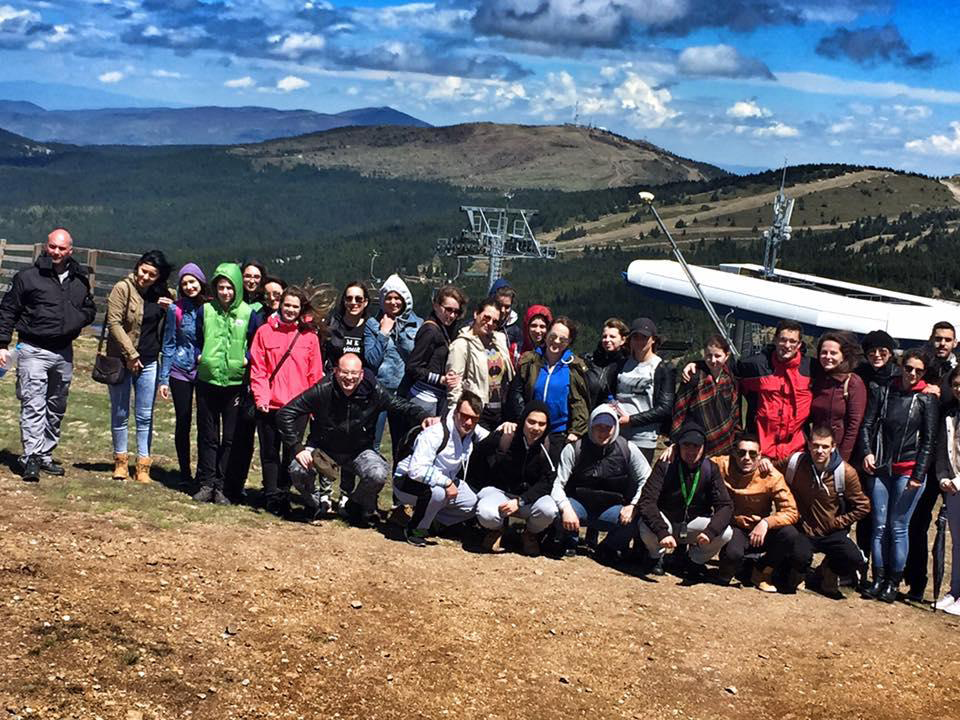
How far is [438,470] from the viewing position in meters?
Result: 9.42

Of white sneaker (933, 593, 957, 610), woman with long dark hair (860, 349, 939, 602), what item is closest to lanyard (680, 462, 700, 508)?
woman with long dark hair (860, 349, 939, 602)

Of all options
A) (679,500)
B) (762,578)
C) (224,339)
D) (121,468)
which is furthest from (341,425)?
(762,578)

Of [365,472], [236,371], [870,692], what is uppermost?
[236,371]

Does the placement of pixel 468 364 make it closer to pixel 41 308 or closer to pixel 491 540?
pixel 491 540

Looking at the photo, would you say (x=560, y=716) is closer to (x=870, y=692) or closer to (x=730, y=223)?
(x=870, y=692)

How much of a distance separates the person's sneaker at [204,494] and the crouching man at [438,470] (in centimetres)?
175

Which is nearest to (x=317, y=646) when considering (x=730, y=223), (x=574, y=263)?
(x=574, y=263)

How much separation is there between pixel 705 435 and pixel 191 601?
4.51m

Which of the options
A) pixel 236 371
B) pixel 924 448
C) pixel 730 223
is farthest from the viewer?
pixel 730 223

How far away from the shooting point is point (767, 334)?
4550 centimetres

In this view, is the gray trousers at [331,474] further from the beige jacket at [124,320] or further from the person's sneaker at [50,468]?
the person's sneaker at [50,468]

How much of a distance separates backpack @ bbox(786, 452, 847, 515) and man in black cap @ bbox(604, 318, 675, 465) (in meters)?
→ 1.10

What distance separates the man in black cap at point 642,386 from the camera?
31.5 ft

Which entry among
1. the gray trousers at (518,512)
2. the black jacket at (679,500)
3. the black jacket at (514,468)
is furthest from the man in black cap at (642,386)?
the gray trousers at (518,512)
